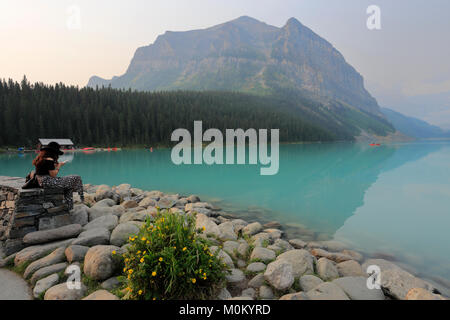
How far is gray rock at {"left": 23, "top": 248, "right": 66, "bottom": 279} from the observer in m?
5.40

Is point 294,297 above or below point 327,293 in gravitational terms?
above

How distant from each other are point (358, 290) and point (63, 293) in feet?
21.3

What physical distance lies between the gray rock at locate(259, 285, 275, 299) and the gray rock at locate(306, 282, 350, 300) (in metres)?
0.80

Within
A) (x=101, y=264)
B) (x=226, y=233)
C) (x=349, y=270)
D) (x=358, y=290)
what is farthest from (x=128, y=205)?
(x=358, y=290)

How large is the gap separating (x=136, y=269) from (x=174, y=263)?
0.93 metres

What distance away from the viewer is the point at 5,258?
235 inches

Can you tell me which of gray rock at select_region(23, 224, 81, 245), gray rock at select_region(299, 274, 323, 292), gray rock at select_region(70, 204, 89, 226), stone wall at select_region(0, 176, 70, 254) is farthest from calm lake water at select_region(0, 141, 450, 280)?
stone wall at select_region(0, 176, 70, 254)

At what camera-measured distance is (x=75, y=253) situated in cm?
579

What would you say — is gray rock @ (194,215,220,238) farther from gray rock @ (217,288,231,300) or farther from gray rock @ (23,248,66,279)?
gray rock @ (23,248,66,279)

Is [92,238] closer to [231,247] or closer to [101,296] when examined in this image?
[101,296]

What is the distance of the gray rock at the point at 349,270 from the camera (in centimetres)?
648

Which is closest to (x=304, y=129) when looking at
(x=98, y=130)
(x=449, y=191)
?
(x=98, y=130)

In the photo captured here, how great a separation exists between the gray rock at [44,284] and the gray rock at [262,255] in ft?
16.4

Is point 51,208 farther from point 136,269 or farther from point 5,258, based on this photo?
point 136,269
